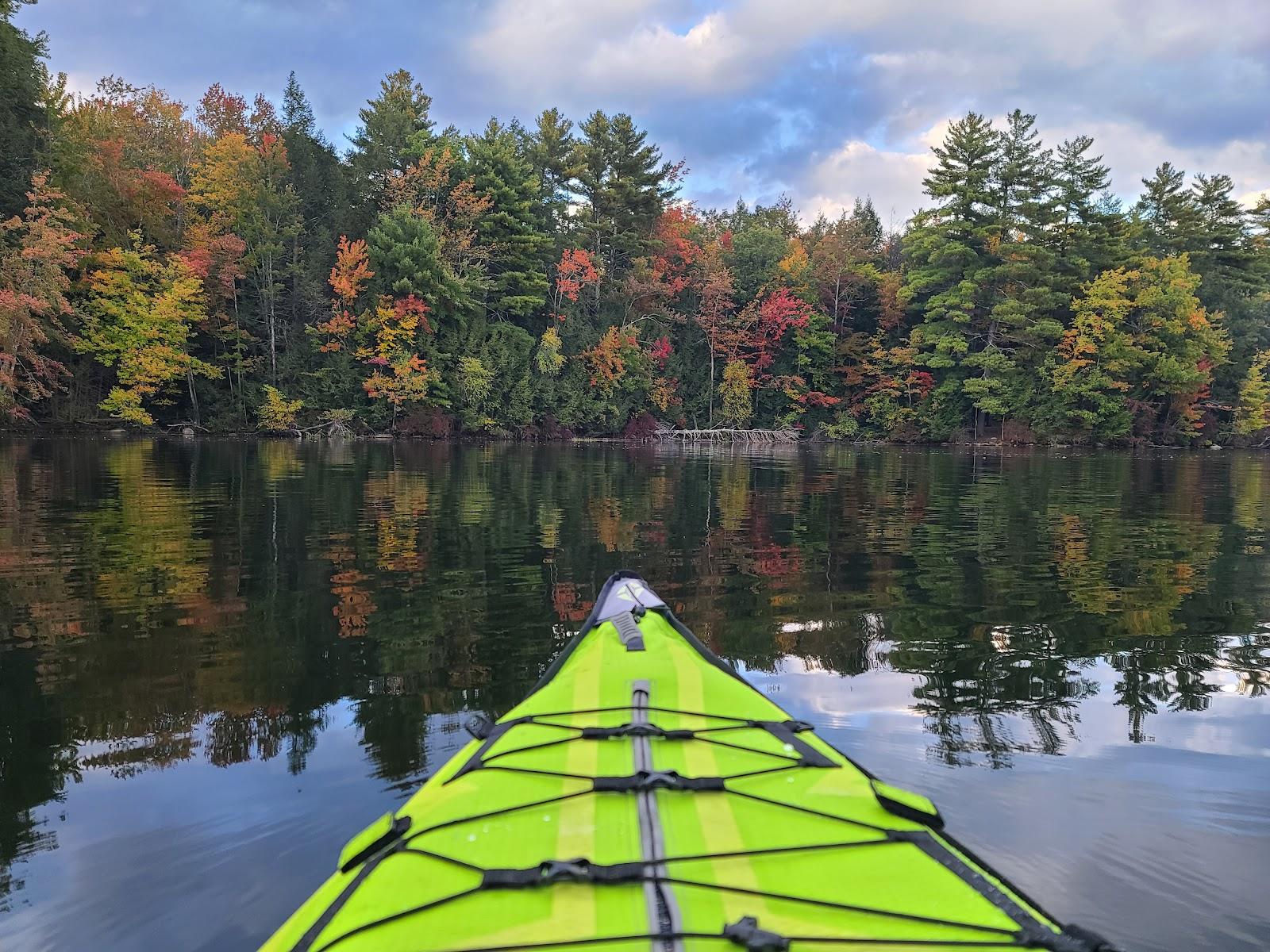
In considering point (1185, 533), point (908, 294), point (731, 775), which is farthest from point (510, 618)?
point (908, 294)

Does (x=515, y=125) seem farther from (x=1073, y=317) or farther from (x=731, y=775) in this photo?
(x=731, y=775)

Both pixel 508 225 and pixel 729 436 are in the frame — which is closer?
pixel 508 225

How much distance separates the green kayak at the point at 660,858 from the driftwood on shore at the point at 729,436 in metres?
31.3

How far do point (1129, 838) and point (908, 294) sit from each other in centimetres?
3457

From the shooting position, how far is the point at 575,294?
31266mm

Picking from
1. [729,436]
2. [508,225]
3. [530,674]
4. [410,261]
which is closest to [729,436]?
[729,436]

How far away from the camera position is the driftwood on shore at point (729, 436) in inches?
1345

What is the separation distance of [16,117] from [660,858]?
26246 millimetres

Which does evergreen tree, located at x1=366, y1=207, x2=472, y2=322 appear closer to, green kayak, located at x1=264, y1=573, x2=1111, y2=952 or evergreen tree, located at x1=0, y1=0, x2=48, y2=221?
evergreen tree, located at x1=0, y1=0, x2=48, y2=221

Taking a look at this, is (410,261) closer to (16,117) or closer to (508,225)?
(508,225)

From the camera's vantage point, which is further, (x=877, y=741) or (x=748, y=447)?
(x=748, y=447)

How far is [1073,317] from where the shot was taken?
3284cm

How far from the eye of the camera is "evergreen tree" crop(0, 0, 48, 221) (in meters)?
19.2

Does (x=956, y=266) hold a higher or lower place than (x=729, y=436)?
higher
